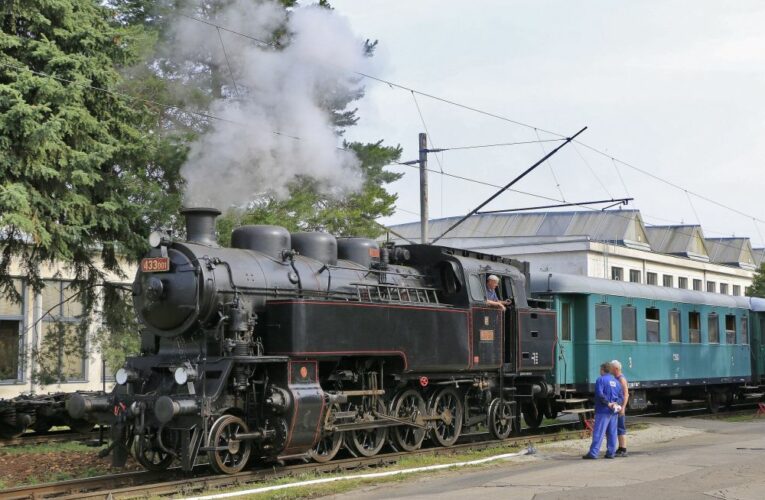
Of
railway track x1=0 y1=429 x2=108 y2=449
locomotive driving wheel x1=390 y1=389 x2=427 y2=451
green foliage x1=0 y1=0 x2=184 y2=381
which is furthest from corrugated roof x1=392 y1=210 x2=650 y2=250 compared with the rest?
locomotive driving wheel x1=390 y1=389 x2=427 y2=451

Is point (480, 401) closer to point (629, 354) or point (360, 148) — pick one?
point (629, 354)

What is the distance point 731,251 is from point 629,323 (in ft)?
153

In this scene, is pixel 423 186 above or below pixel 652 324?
above

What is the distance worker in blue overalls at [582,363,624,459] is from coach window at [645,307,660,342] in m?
7.33

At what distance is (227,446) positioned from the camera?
10.6m

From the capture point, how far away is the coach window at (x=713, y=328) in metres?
22.0

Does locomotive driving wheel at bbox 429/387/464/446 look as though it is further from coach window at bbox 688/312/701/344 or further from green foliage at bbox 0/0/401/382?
coach window at bbox 688/312/701/344

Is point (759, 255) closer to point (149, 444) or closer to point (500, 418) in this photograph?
point (500, 418)

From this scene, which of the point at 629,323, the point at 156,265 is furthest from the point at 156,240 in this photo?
the point at 629,323

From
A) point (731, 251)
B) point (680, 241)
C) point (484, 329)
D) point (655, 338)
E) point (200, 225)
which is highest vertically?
point (680, 241)

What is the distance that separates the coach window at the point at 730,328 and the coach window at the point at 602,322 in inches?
236

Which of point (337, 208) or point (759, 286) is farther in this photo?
point (759, 286)

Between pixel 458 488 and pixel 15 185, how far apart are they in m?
7.98

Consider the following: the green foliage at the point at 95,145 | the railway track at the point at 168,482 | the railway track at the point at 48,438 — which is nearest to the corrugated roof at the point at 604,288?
the green foliage at the point at 95,145
